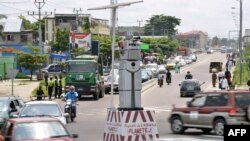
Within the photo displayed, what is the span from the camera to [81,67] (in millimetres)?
47750

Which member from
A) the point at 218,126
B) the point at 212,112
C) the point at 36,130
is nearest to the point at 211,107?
the point at 212,112

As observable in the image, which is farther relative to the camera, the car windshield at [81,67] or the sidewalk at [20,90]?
the sidewalk at [20,90]

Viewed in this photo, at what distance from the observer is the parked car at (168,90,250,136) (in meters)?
22.3

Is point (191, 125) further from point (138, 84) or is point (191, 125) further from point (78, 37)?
point (78, 37)

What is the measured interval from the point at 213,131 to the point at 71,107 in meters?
9.01

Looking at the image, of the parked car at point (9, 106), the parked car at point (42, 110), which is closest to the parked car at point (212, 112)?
the parked car at point (42, 110)

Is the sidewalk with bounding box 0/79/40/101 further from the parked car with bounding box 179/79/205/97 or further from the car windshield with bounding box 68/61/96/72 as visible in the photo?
the parked car with bounding box 179/79/205/97

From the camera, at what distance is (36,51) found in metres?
76.0

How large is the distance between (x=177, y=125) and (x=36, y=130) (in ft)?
31.5

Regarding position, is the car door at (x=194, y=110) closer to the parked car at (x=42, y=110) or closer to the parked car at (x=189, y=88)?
the parked car at (x=42, y=110)

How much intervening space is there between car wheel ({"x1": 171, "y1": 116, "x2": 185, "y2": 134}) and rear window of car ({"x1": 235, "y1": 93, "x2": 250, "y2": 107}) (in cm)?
260

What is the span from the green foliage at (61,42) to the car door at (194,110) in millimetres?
88097

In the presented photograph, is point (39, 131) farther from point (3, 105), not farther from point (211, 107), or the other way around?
point (3, 105)

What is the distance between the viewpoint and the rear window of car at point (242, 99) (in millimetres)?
22375
